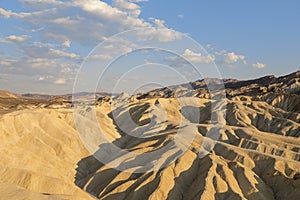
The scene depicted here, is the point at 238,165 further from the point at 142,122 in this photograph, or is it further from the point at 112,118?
the point at 112,118

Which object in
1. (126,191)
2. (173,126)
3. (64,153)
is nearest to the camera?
(126,191)

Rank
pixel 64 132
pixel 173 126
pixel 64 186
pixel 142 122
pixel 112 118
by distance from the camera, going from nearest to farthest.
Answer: pixel 64 186, pixel 64 132, pixel 173 126, pixel 142 122, pixel 112 118

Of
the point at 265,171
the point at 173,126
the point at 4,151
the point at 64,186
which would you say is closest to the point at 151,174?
the point at 64,186

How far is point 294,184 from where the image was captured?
44531 mm

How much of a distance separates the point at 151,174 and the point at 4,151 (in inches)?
934

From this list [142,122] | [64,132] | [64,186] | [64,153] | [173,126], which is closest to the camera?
[64,186]

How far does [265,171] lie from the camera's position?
5162cm

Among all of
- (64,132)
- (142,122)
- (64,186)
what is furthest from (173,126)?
(64,186)

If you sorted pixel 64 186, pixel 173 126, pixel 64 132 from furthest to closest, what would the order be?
pixel 173 126 < pixel 64 132 < pixel 64 186

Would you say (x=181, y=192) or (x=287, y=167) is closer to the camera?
(x=181, y=192)

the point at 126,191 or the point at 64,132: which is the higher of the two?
the point at 64,132

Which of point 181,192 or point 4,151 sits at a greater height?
point 4,151

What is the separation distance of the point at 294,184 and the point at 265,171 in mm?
7237

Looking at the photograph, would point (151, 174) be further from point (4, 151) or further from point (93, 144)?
point (93, 144)
